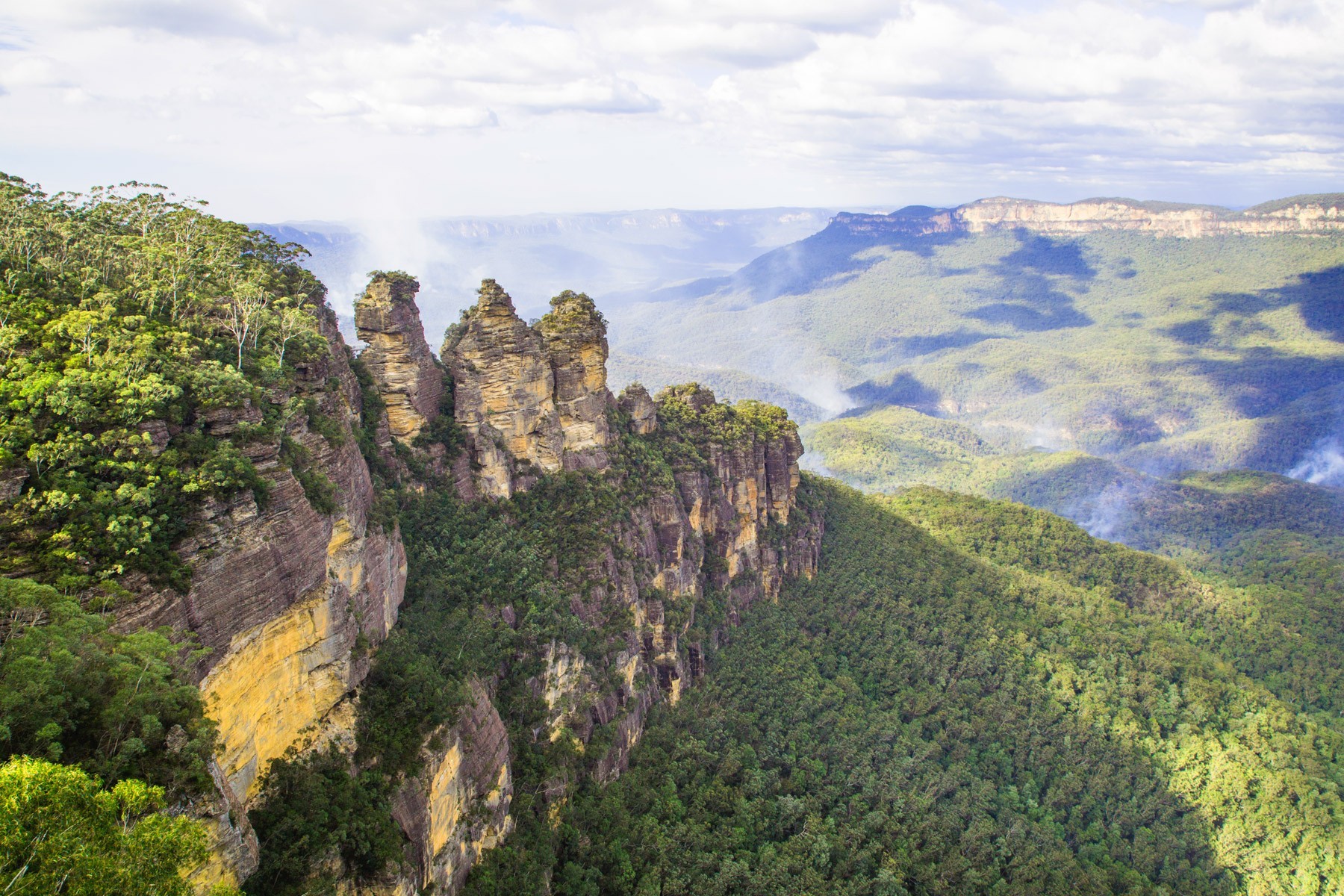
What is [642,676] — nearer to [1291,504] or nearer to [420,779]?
[420,779]

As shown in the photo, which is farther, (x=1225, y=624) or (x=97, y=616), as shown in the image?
(x=1225, y=624)

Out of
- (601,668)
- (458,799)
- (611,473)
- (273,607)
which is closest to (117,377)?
(273,607)

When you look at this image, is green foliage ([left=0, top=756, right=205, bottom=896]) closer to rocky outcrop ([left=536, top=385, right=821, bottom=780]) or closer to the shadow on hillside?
rocky outcrop ([left=536, top=385, right=821, bottom=780])

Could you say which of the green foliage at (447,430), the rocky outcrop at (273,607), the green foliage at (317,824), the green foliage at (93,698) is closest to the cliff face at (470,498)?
the rocky outcrop at (273,607)

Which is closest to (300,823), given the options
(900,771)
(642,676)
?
(642,676)

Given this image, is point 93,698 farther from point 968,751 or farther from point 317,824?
point 968,751
